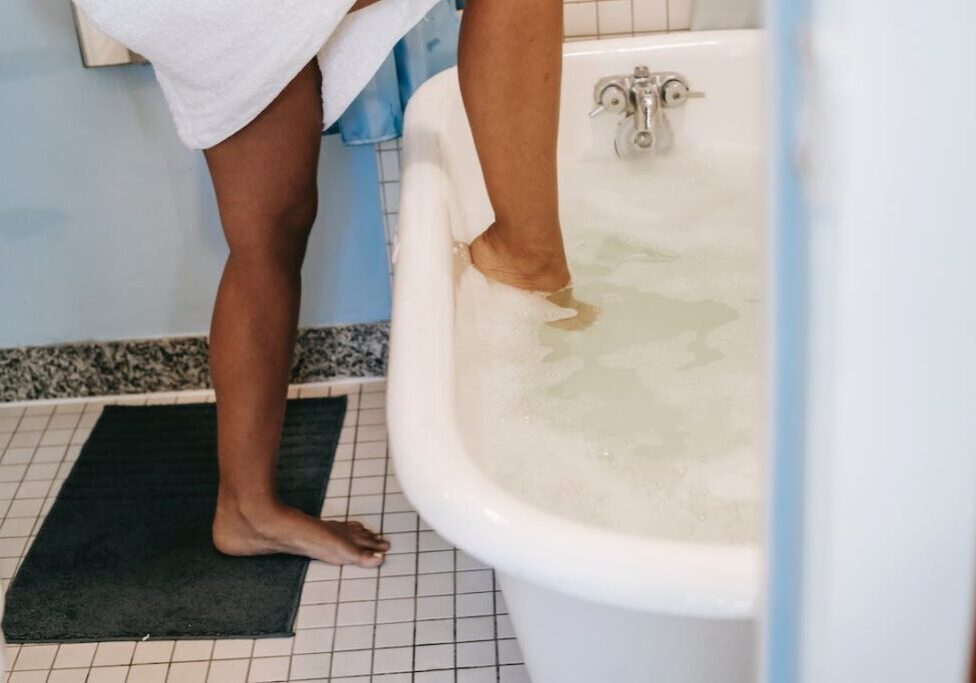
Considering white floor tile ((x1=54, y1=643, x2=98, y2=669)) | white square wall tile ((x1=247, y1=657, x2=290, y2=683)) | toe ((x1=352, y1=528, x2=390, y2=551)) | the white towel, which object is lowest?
white floor tile ((x1=54, y1=643, x2=98, y2=669))

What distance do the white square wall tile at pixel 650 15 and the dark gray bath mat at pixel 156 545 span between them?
0.88 m

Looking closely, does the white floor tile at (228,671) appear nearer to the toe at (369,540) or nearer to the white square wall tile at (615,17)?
the toe at (369,540)

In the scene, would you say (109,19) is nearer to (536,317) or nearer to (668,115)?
(536,317)

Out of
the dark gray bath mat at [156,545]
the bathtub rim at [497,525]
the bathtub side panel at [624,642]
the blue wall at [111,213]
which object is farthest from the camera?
the blue wall at [111,213]

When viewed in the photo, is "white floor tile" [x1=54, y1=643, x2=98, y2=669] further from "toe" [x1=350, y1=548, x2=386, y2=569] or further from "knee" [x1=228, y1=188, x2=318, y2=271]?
"knee" [x1=228, y1=188, x2=318, y2=271]

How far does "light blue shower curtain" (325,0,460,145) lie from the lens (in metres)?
1.87

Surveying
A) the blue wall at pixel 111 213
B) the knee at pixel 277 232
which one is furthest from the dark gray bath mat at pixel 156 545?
the knee at pixel 277 232

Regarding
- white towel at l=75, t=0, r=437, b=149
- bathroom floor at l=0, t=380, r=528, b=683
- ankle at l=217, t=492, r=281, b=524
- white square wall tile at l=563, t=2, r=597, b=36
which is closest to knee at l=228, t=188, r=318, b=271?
white towel at l=75, t=0, r=437, b=149

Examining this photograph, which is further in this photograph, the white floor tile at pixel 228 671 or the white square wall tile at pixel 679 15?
the white square wall tile at pixel 679 15

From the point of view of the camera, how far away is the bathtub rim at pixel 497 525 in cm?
85

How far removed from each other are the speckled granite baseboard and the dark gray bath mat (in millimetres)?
72

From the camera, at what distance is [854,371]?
41 centimetres

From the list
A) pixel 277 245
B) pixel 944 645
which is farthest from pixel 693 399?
pixel 944 645

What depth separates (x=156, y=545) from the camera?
6.10ft
